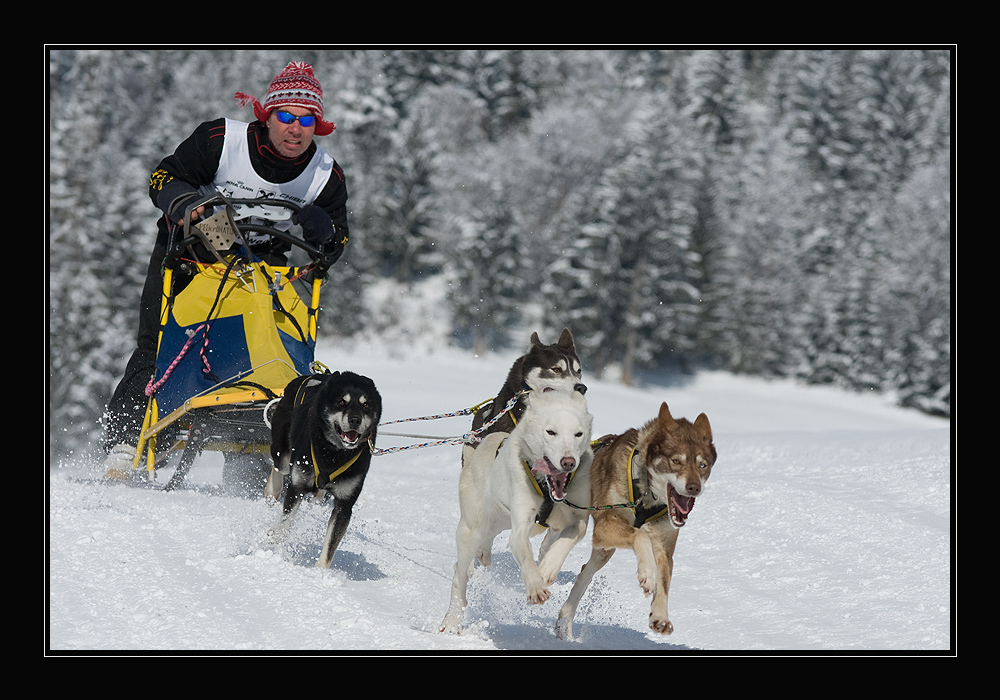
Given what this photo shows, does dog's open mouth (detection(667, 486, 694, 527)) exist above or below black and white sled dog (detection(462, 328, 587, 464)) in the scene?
below

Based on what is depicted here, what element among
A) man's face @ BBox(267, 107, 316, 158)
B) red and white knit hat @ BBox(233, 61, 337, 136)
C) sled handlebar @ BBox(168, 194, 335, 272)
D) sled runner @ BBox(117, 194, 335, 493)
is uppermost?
red and white knit hat @ BBox(233, 61, 337, 136)

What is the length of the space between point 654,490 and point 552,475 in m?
0.39

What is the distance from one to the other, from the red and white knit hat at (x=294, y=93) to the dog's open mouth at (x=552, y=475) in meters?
3.07

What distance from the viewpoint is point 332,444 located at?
16.0 feet

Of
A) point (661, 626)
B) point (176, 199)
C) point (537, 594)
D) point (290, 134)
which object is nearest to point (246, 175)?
point (290, 134)

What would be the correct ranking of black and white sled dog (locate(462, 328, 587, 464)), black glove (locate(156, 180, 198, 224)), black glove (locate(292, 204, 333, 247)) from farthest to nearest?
black glove (locate(292, 204, 333, 247)), black glove (locate(156, 180, 198, 224)), black and white sled dog (locate(462, 328, 587, 464))

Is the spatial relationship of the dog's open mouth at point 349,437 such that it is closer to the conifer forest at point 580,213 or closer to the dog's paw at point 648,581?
the dog's paw at point 648,581

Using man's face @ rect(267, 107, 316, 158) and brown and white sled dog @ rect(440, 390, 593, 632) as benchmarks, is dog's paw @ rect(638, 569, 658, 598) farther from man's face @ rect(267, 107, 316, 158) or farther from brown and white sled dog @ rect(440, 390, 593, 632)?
man's face @ rect(267, 107, 316, 158)

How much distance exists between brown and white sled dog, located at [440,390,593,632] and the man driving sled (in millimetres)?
2417

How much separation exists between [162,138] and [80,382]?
82.8 ft

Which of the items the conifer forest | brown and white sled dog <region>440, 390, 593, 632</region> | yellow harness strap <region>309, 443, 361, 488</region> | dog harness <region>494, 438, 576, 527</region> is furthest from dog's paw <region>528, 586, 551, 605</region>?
the conifer forest

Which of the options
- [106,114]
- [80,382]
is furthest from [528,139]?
[80,382]

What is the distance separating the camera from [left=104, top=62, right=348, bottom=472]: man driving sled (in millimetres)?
5750

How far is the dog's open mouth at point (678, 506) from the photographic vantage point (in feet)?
11.3
